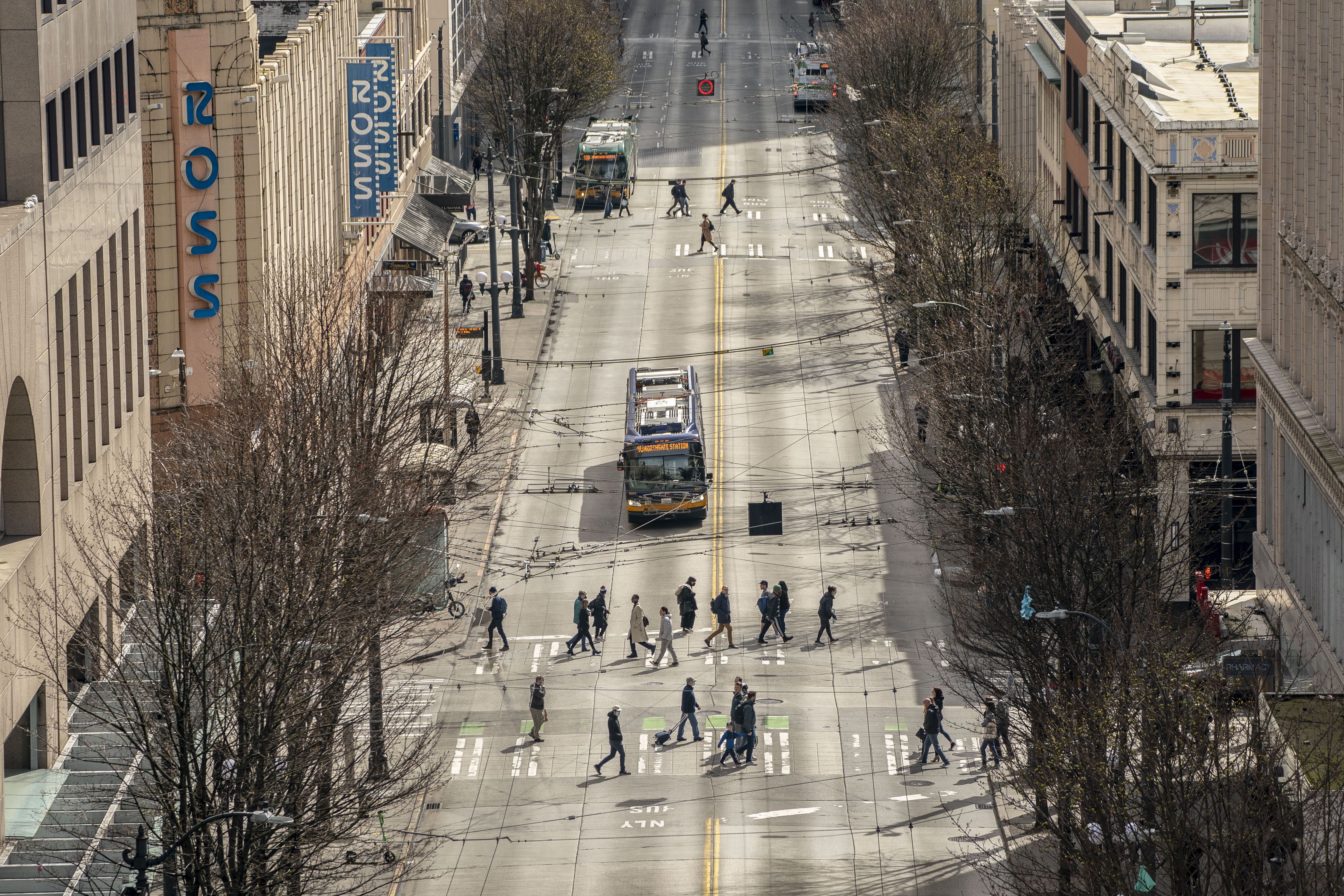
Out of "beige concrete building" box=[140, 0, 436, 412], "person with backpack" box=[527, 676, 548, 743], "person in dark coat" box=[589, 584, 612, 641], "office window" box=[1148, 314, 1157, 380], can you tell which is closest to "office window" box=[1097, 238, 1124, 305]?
"office window" box=[1148, 314, 1157, 380]

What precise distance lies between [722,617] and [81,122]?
882 inches

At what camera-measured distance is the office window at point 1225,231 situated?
65875 mm

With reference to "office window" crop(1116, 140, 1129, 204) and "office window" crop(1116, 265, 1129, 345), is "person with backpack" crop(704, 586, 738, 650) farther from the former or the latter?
"office window" crop(1116, 140, 1129, 204)

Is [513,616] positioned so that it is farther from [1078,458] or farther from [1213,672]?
[1213,672]

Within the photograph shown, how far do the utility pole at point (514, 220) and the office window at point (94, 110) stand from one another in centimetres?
4331

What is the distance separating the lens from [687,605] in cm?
6347

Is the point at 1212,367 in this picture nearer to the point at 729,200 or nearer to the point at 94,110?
the point at 94,110

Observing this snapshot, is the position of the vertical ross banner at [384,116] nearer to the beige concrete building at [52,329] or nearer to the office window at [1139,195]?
the office window at [1139,195]

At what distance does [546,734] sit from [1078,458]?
1438 cm

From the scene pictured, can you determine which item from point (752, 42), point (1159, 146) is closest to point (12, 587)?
point (1159, 146)

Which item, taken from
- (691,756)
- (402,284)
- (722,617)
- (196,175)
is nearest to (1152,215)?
(722,617)

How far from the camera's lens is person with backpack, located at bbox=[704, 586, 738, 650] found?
62719 mm

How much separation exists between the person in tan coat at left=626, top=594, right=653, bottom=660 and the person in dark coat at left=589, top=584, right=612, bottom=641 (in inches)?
29.5

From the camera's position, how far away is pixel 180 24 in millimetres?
64688
